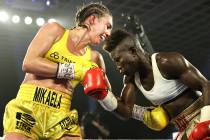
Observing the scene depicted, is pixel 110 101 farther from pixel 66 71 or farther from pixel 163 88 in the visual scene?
pixel 66 71

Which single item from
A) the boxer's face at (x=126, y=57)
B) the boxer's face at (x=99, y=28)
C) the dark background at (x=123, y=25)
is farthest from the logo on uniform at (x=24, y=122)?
the dark background at (x=123, y=25)

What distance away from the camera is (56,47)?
227cm

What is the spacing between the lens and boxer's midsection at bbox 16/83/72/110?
7.23ft

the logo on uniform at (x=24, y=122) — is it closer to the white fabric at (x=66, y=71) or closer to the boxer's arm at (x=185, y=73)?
the white fabric at (x=66, y=71)

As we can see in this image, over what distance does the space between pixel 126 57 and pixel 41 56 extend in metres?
0.80

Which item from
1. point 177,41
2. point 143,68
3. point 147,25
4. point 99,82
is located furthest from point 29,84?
point 177,41

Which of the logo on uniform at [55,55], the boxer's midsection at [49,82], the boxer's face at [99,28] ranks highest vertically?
the boxer's face at [99,28]

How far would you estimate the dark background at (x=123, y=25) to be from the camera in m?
8.16

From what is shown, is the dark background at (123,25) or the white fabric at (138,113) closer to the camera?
the white fabric at (138,113)

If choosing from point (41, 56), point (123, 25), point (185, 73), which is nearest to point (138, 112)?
point (185, 73)

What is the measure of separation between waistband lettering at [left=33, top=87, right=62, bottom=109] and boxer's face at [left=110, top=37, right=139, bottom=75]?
0.69 meters

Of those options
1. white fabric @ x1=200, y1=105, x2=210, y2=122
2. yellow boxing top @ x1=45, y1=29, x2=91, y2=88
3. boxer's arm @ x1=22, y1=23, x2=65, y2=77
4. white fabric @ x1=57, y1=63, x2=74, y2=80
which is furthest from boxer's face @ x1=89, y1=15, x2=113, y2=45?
white fabric @ x1=200, y1=105, x2=210, y2=122

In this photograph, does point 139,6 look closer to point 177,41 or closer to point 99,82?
point 177,41

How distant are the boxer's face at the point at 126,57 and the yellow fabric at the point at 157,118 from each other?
1.24 feet
